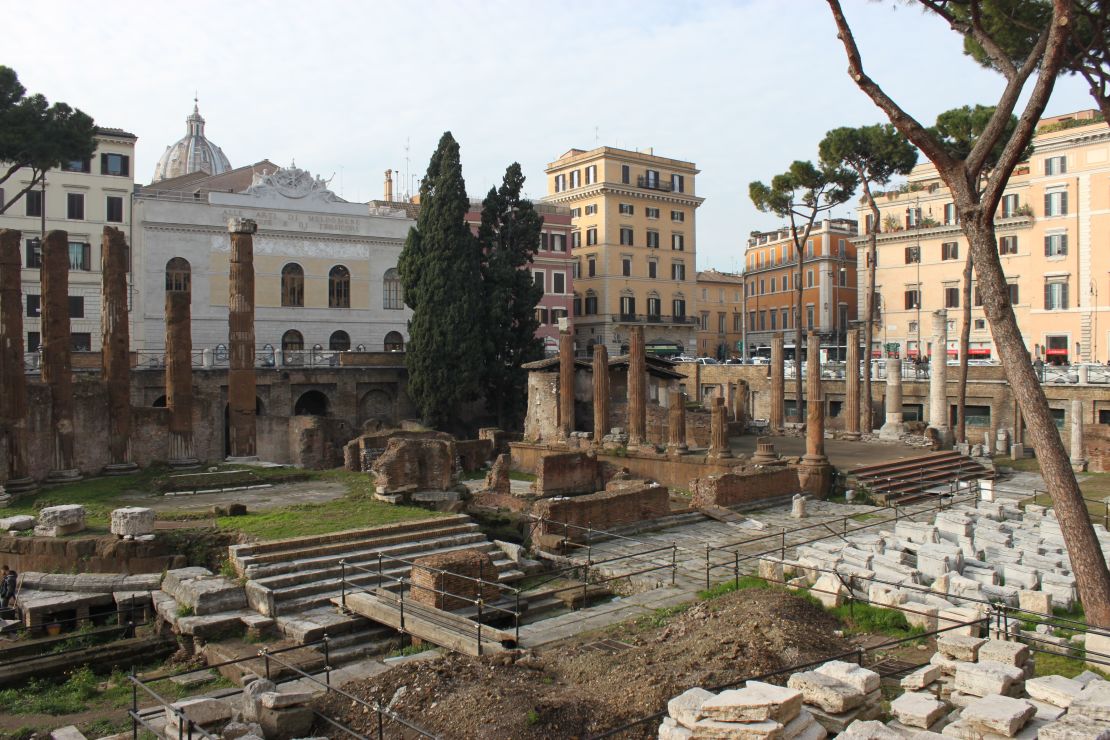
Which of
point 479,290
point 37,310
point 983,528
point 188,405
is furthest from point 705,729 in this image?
point 37,310

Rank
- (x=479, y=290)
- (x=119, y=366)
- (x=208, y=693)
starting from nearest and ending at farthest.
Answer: (x=208, y=693) < (x=119, y=366) < (x=479, y=290)

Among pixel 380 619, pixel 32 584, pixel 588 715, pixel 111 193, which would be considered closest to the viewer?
pixel 588 715

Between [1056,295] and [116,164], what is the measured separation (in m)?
44.5

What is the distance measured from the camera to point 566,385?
3077cm

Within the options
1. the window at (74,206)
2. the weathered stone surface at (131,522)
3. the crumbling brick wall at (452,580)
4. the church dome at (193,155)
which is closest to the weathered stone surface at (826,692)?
the crumbling brick wall at (452,580)

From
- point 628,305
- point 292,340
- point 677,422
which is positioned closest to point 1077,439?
point 677,422

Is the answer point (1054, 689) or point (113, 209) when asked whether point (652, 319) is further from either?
point (1054, 689)

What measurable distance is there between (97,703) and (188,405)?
13.0 meters

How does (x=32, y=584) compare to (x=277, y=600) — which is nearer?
(x=277, y=600)

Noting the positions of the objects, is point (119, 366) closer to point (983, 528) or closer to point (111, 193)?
point (983, 528)

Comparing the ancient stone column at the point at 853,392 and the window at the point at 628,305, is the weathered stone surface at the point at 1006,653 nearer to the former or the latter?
the ancient stone column at the point at 853,392

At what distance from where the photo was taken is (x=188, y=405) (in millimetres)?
21875

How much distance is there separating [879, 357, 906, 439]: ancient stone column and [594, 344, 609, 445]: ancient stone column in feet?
32.9

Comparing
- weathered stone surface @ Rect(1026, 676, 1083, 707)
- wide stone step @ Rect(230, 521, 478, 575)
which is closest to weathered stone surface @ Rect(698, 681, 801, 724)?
weathered stone surface @ Rect(1026, 676, 1083, 707)
